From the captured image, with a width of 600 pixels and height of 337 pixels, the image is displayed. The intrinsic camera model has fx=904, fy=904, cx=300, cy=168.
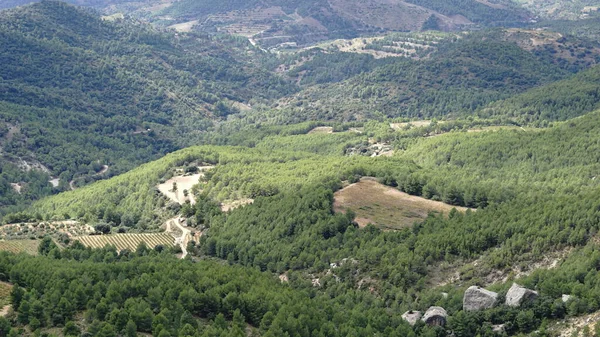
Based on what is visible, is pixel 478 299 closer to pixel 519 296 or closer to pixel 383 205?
pixel 519 296

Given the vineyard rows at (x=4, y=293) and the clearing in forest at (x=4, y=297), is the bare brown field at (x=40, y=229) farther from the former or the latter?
the clearing in forest at (x=4, y=297)

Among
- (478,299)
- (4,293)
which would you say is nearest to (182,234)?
(4,293)

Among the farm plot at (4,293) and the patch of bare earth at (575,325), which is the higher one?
the patch of bare earth at (575,325)

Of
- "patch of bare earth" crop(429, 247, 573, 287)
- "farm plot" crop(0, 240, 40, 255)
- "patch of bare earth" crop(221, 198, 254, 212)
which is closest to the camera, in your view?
"patch of bare earth" crop(429, 247, 573, 287)

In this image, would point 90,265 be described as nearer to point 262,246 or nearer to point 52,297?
point 52,297

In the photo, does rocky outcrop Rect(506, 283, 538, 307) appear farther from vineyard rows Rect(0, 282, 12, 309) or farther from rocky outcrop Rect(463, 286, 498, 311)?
vineyard rows Rect(0, 282, 12, 309)

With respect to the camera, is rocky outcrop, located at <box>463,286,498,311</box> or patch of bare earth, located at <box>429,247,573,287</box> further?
patch of bare earth, located at <box>429,247,573,287</box>

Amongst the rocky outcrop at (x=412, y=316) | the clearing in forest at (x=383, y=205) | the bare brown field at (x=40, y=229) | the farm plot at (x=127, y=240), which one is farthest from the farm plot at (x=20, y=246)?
the rocky outcrop at (x=412, y=316)

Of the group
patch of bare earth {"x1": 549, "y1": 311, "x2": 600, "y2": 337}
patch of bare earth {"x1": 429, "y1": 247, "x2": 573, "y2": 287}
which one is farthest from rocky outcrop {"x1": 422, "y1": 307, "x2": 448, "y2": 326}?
patch of bare earth {"x1": 549, "y1": 311, "x2": 600, "y2": 337}
